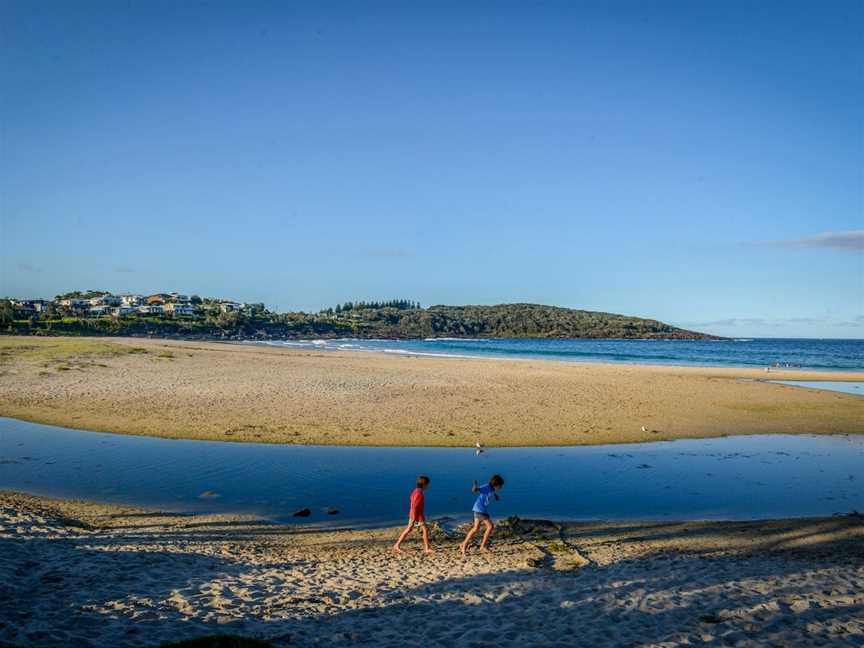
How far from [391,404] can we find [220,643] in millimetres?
20256

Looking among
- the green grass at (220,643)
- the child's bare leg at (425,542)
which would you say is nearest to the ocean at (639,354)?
the child's bare leg at (425,542)

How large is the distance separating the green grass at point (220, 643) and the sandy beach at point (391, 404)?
13.0m

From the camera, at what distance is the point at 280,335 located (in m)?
127

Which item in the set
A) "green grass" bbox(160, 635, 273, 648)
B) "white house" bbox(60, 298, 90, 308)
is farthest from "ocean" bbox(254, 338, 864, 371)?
"white house" bbox(60, 298, 90, 308)

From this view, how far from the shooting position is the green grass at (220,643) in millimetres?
6293

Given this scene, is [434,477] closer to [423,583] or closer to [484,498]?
[484,498]

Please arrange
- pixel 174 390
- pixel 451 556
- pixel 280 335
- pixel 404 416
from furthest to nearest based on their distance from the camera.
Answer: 1. pixel 280 335
2. pixel 174 390
3. pixel 404 416
4. pixel 451 556

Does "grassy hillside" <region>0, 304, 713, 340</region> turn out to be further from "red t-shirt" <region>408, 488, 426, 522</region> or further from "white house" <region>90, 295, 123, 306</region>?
"red t-shirt" <region>408, 488, 426, 522</region>

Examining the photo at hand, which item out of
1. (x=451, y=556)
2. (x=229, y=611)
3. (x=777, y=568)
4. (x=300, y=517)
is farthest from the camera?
(x=300, y=517)

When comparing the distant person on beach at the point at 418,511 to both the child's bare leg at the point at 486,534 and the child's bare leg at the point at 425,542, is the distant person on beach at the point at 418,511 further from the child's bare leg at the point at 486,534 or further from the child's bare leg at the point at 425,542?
the child's bare leg at the point at 486,534

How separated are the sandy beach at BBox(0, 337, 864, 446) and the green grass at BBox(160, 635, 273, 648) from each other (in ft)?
42.7

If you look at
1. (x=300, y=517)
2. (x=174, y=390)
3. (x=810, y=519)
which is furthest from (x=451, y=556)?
(x=174, y=390)

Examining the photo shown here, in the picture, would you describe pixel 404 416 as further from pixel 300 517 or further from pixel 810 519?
pixel 810 519

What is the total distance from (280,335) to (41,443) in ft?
361
